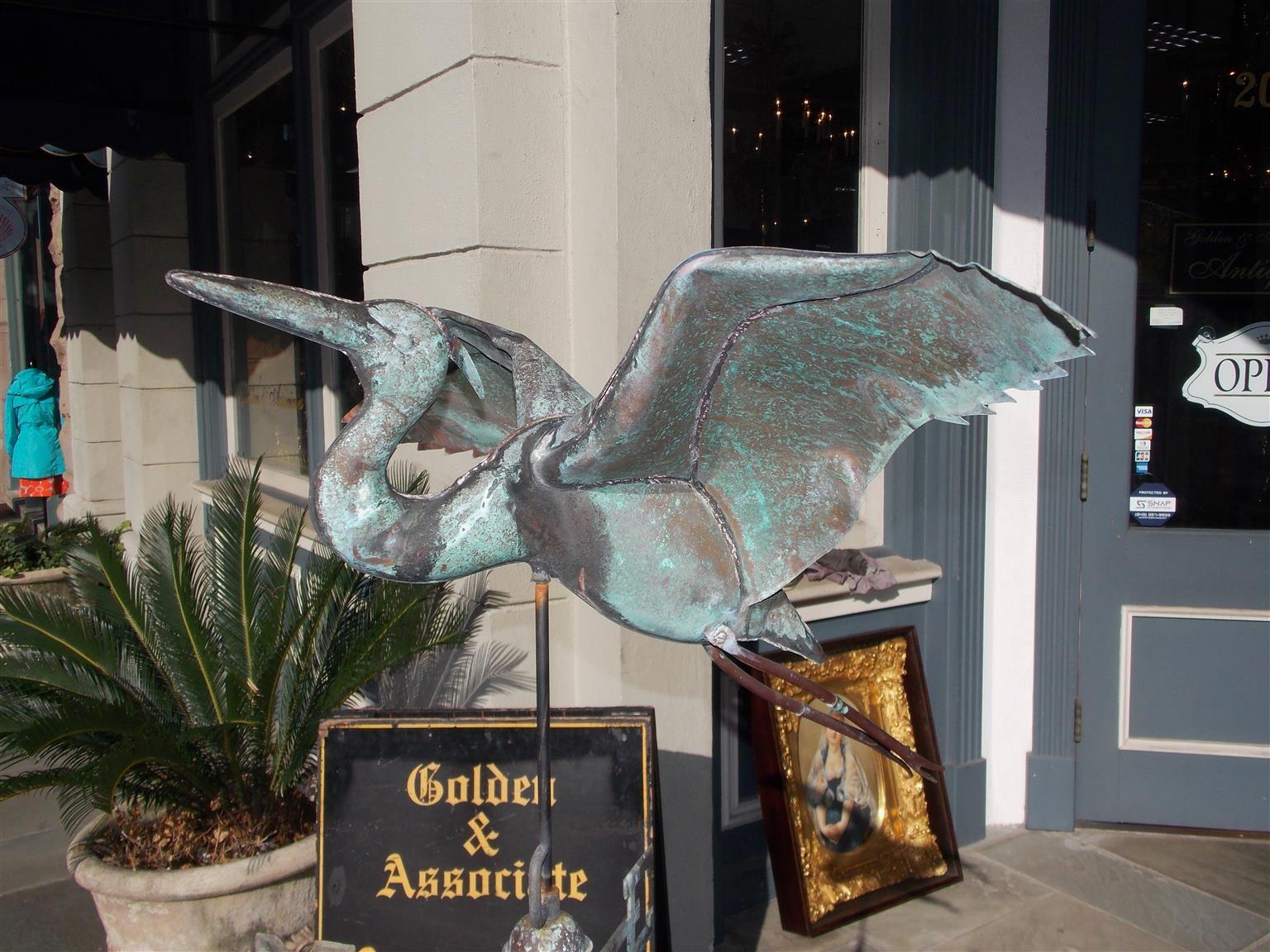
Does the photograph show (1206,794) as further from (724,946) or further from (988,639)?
(724,946)

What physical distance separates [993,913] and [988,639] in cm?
101

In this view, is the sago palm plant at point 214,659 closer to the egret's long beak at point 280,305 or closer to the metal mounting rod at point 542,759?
the metal mounting rod at point 542,759

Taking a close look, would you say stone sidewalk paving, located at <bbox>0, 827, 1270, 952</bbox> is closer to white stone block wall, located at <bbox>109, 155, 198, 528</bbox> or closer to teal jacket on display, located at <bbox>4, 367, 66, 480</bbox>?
white stone block wall, located at <bbox>109, 155, 198, 528</bbox>

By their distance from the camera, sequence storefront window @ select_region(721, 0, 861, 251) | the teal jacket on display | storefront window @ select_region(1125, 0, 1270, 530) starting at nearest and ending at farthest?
storefront window @ select_region(721, 0, 861, 251) → storefront window @ select_region(1125, 0, 1270, 530) → the teal jacket on display

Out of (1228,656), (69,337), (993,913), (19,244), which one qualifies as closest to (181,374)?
(69,337)

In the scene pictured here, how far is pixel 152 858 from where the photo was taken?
2.88 meters

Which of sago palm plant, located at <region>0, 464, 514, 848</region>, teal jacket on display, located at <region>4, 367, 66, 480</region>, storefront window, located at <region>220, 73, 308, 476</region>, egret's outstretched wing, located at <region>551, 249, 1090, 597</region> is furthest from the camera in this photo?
teal jacket on display, located at <region>4, 367, 66, 480</region>

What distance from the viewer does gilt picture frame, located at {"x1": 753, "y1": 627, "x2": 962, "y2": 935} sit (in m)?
3.29

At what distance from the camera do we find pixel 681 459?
1.21 meters

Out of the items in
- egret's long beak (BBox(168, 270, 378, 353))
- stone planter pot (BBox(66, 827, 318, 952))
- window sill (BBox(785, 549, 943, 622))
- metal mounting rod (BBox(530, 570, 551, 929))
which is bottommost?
stone planter pot (BBox(66, 827, 318, 952))

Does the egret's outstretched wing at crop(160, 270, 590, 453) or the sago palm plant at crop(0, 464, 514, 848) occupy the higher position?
the egret's outstretched wing at crop(160, 270, 590, 453)

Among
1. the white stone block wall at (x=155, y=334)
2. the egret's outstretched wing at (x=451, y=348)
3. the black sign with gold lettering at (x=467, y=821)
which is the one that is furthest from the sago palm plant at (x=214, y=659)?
the white stone block wall at (x=155, y=334)

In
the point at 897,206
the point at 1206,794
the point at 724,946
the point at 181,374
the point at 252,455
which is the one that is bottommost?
the point at 724,946

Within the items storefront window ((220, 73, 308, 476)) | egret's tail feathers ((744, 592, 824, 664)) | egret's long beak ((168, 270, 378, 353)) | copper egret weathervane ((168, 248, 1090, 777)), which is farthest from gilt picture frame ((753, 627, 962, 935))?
storefront window ((220, 73, 308, 476))
